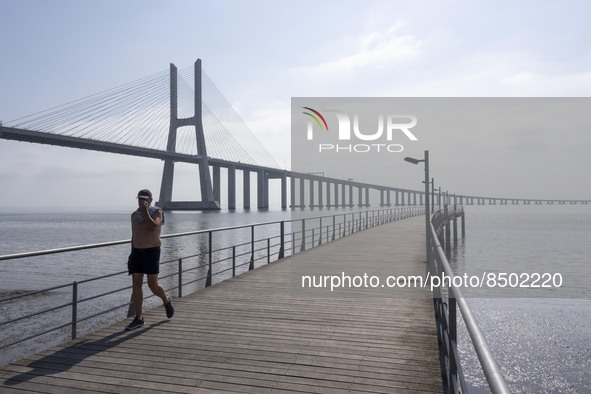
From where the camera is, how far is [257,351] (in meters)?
4.55

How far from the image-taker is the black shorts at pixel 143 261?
525cm

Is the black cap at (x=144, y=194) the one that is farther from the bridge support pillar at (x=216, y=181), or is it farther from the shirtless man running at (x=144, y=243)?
the bridge support pillar at (x=216, y=181)

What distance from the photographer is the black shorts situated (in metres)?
5.25

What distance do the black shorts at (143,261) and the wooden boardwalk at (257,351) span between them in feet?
2.09

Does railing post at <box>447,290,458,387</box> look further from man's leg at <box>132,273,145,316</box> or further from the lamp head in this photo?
the lamp head

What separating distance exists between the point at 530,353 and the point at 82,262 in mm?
22120

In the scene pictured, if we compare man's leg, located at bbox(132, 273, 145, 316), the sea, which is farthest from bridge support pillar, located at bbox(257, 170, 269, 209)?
man's leg, located at bbox(132, 273, 145, 316)

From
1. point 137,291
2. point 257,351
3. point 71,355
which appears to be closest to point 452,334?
point 257,351

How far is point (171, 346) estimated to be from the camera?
468 cm

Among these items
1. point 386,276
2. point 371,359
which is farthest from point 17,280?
point 371,359

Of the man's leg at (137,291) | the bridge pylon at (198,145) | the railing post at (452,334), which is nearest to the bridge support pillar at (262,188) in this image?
the bridge pylon at (198,145)

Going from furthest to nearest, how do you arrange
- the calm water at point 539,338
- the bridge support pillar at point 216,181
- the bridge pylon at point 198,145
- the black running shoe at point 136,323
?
the bridge support pillar at point 216,181, the bridge pylon at point 198,145, the calm water at point 539,338, the black running shoe at point 136,323

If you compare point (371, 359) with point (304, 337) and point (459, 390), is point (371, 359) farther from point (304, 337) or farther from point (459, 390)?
point (459, 390)

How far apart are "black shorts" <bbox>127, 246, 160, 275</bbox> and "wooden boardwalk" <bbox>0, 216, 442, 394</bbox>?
64 cm
